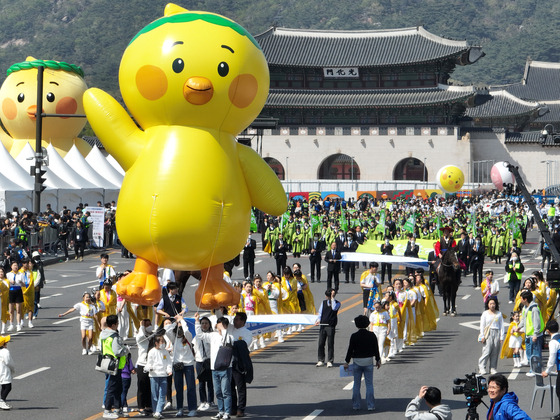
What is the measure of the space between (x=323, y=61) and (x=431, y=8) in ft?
321

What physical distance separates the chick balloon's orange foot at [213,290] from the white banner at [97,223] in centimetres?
2497

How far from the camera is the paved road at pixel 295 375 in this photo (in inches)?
597

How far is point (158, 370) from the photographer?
47.6 ft

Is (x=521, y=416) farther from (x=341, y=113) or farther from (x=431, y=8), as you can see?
(x=431, y=8)

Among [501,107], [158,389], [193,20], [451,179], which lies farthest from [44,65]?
[501,107]

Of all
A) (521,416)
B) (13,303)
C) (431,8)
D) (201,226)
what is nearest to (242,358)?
(201,226)

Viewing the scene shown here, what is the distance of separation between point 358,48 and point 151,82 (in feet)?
A: 226

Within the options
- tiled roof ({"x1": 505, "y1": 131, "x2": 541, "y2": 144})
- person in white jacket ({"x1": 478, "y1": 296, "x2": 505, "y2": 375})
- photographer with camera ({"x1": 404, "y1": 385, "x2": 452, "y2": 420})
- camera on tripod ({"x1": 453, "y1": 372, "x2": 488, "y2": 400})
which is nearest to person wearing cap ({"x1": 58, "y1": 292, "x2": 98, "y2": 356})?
person in white jacket ({"x1": 478, "y1": 296, "x2": 505, "y2": 375})

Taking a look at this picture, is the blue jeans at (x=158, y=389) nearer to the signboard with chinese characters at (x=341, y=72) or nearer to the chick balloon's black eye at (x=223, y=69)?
the chick balloon's black eye at (x=223, y=69)

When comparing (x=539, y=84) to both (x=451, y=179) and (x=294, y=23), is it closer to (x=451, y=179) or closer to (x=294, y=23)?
(x=451, y=179)

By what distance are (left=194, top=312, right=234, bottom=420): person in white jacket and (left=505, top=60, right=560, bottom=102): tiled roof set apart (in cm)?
8549

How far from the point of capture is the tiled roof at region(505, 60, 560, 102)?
96438 millimetres

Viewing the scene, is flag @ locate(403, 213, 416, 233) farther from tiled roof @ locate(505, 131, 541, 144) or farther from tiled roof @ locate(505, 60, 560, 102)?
tiled roof @ locate(505, 60, 560, 102)

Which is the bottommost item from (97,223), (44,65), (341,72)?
(97,223)
